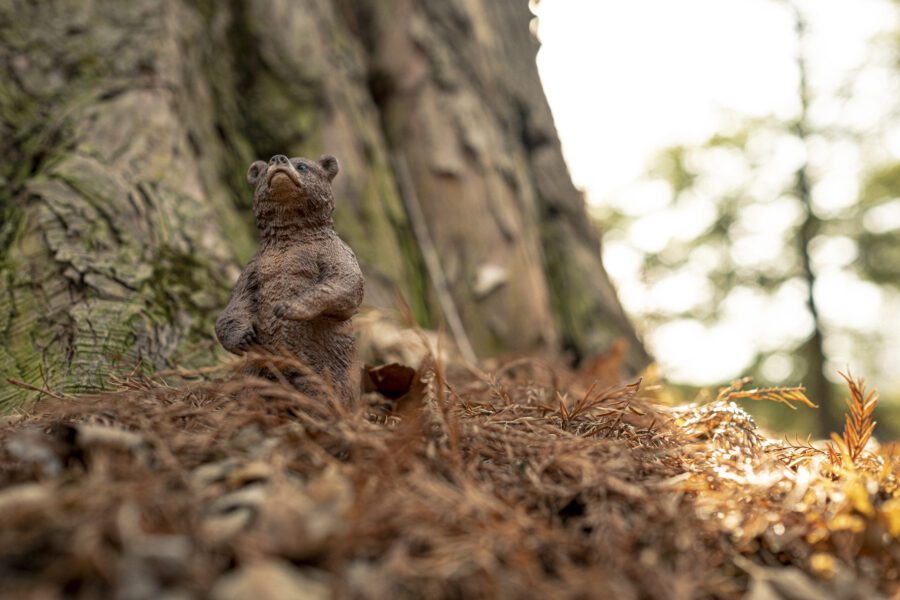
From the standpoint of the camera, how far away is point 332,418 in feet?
5.35

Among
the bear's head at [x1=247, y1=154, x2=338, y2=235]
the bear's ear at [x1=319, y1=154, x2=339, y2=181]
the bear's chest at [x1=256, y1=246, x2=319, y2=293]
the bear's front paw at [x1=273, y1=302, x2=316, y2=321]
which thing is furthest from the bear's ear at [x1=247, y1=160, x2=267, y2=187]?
the bear's front paw at [x1=273, y1=302, x2=316, y2=321]

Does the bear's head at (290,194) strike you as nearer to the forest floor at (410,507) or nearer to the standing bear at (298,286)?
the standing bear at (298,286)

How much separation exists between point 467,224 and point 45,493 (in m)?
3.79

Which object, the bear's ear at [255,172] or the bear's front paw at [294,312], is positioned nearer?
the bear's front paw at [294,312]

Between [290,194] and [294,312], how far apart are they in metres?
0.40

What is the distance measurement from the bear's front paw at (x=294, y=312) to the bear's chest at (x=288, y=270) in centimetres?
13

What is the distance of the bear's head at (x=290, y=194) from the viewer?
83.0 inches

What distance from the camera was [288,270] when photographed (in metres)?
2.09

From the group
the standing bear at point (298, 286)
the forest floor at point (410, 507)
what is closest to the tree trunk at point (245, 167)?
the standing bear at point (298, 286)

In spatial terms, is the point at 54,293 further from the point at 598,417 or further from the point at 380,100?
the point at 380,100

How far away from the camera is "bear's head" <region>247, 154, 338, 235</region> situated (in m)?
2.11

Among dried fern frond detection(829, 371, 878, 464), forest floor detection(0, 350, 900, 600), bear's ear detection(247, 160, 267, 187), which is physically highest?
bear's ear detection(247, 160, 267, 187)

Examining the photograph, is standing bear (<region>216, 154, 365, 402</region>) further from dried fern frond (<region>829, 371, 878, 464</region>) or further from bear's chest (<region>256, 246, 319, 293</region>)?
dried fern frond (<region>829, 371, 878, 464</region>)

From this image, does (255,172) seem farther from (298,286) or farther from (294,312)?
(294,312)
